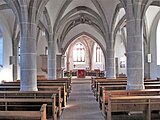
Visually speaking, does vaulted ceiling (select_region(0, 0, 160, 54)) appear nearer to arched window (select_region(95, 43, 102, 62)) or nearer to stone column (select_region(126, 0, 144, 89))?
stone column (select_region(126, 0, 144, 89))

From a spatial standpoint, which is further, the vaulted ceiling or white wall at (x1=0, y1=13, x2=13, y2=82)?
white wall at (x1=0, y1=13, x2=13, y2=82)

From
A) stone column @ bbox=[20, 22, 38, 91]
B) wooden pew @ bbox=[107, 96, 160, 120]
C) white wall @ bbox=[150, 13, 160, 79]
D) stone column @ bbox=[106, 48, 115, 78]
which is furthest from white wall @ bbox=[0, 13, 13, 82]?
wooden pew @ bbox=[107, 96, 160, 120]

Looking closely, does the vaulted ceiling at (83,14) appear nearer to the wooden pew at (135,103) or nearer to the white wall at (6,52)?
the white wall at (6,52)

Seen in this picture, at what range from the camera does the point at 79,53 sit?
35062 mm

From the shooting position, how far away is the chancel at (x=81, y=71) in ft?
20.0

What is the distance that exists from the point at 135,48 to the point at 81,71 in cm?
2015

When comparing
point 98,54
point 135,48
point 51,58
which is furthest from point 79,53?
point 135,48

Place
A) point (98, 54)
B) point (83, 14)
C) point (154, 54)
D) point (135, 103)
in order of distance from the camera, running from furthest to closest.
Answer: point (98, 54) → point (83, 14) → point (154, 54) → point (135, 103)

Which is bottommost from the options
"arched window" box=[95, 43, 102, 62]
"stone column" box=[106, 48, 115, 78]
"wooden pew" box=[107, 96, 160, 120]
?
"wooden pew" box=[107, 96, 160, 120]

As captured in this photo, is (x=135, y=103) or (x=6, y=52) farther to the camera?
(x=6, y=52)

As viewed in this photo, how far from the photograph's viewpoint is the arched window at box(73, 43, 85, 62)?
34969 millimetres

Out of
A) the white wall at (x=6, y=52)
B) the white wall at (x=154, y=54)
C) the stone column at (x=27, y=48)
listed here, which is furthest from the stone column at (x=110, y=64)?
the stone column at (x=27, y=48)

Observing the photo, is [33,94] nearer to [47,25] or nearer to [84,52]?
[47,25]

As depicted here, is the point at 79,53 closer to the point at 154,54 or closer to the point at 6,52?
the point at 154,54
